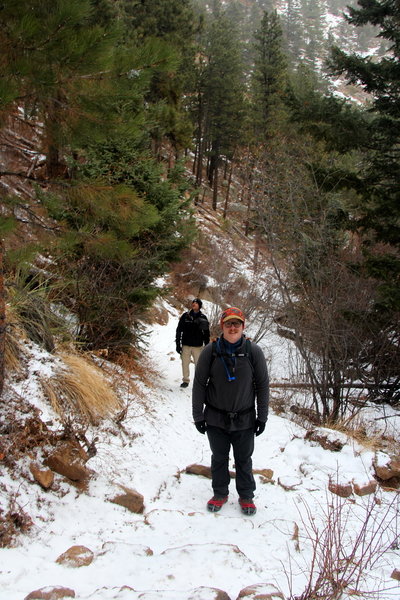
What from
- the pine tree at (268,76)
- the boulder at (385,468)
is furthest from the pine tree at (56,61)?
the pine tree at (268,76)

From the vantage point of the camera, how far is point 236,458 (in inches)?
147

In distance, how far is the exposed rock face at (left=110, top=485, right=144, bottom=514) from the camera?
349 centimetres

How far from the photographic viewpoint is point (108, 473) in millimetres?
3852

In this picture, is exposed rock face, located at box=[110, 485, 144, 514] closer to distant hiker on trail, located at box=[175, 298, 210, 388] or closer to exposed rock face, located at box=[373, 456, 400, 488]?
exposed rock face, located at box=[373, 456, 400, 488]

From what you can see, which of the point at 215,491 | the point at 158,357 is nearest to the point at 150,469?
the point at 215,491

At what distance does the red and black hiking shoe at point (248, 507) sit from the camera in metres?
3.65

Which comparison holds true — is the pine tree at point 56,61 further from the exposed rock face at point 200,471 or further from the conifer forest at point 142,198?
the exposed rock face at point 200,471

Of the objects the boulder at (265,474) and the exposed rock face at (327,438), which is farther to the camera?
the exposed rock face at (327,438)

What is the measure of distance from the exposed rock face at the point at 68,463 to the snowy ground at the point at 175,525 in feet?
0.35

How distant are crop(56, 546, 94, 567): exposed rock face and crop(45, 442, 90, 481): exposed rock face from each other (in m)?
0.84

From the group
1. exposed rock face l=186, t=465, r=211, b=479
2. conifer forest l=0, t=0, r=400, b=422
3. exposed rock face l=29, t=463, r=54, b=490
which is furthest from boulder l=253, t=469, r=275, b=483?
conifer forest l=0, t=0, r=400, b=422

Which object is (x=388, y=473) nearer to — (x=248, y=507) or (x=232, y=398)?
(x=248, y=507)

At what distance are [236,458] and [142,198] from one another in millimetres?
3004

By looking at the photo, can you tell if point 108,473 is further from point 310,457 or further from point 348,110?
point 348,110
